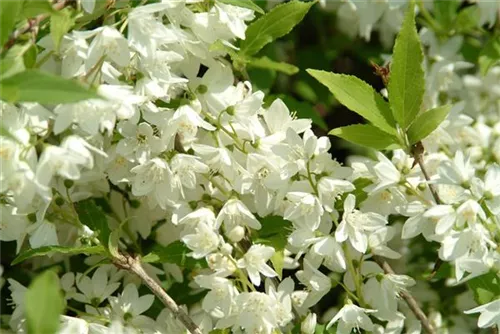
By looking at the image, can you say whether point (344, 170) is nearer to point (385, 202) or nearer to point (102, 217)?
point (385, 202)

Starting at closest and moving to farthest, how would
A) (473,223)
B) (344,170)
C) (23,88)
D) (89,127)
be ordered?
(23,88)
(89,127)
(473,223)
(344,170)

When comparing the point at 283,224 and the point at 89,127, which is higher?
the point at 89,127

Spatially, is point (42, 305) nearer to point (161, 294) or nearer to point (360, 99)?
point (161, 294)

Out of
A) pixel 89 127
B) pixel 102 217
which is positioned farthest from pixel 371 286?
pixel 89 127

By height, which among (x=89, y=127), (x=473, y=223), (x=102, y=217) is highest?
(x=89, y=127)

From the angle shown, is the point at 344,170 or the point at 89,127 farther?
the point at 344,170

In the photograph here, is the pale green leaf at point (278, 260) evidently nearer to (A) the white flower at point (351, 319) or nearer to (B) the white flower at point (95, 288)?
(A) the white flower at point (351, 319)

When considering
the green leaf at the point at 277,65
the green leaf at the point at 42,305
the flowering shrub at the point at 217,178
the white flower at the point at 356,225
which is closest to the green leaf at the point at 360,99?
the flowering shrub at the point at 217,178

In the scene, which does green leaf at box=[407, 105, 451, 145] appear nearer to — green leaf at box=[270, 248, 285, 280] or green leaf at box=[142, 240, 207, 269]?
green leaf at box=[270, 248, 285, 280]
